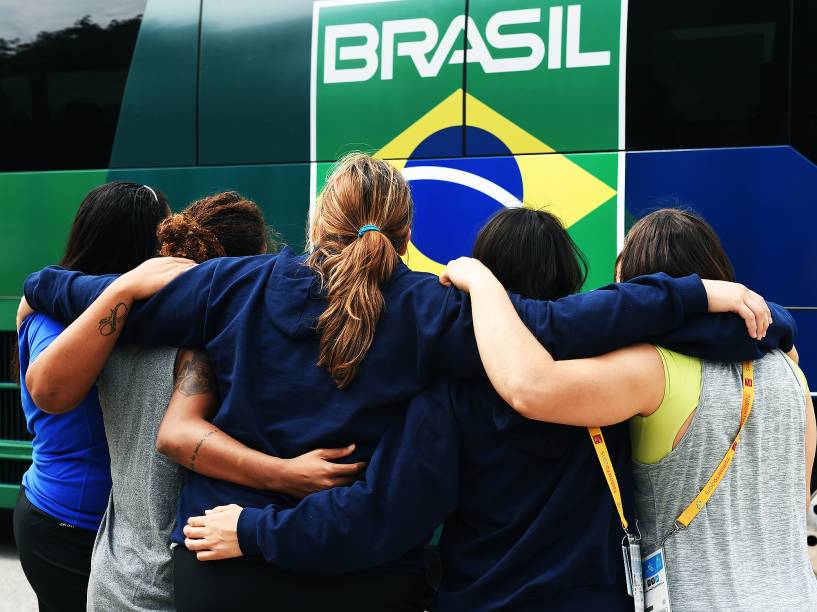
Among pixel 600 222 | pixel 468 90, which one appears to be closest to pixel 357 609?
pixel 600 222

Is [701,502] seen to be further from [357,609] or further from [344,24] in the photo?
[344,24]

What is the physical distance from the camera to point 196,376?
1.90 metres

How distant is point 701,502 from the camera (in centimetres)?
167

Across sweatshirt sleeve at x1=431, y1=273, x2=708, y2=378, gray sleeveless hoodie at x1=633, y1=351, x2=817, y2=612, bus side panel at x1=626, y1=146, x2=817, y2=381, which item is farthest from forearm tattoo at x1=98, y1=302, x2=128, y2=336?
bus side panel at x1=626, y1=146, x2=817, y2=381

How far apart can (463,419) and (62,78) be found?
4082 millimetres

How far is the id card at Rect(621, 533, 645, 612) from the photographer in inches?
66.0

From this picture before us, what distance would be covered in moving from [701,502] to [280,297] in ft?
2.92

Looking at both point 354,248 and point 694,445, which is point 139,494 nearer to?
point 354,248

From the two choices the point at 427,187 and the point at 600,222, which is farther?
the point at 427,187

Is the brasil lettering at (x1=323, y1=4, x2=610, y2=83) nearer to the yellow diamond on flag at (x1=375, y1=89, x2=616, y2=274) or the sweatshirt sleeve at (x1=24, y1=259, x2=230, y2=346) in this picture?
the yellow diamond on flag at (x1=375, y1=89, x2=616, y2=274)

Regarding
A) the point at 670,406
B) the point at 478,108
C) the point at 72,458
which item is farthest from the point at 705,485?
the point at 478,108

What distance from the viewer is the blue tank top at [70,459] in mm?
2225

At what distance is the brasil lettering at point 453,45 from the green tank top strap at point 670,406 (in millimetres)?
2355

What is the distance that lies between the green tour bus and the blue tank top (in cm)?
200
